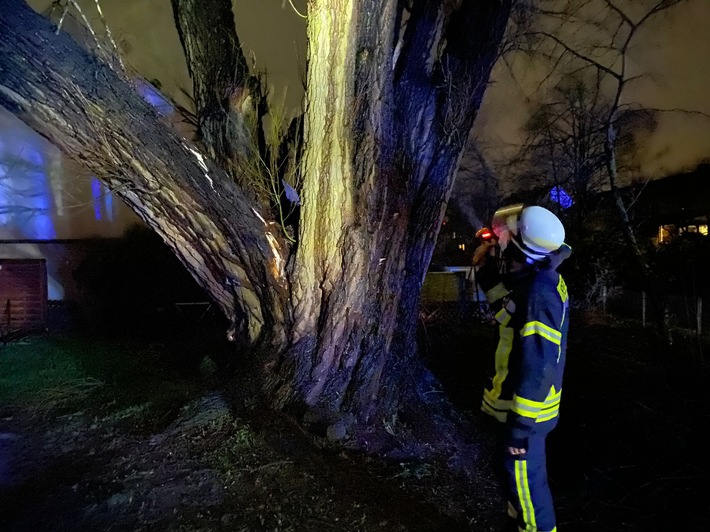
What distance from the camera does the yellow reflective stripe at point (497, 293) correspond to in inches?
130

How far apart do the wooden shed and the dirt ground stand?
6.48 metres

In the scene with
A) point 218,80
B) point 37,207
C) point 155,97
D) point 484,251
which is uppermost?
point 218,80

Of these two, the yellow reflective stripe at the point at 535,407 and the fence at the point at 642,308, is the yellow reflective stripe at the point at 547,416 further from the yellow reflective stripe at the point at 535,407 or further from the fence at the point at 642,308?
the fence at the point at 642,308

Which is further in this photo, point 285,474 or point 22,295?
point 22,295

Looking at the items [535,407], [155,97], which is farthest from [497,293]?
[155,97]

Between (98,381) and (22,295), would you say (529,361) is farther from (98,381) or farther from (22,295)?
(22,295)

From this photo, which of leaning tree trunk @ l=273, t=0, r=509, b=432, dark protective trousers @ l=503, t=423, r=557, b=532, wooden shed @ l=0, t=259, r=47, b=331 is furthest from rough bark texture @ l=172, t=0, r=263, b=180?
wooden shed @ l=0, t=259, r=47, b=331

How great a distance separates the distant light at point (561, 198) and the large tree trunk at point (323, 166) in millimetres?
11753

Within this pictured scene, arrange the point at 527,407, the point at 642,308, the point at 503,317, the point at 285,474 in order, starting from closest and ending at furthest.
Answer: the point at 527,407, the point at 503,317, the point at 285,474, the point at 642,308

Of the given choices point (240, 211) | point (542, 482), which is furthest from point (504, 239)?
point (240, 211)

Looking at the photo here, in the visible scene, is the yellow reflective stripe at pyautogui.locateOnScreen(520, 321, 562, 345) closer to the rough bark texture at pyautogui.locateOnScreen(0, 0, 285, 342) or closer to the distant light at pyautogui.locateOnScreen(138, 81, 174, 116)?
the rough bark texture at pyautogui.locateOnScreen(0, 0, 285, 342)

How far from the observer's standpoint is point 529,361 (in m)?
2.84

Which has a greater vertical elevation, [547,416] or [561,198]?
[561,198]

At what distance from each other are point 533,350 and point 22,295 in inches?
473
